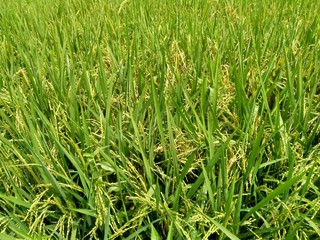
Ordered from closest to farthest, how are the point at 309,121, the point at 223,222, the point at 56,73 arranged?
the point at 223,222 < the point at 309,121 < the point at 56,73

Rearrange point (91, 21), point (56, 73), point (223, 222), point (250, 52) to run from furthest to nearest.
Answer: point (91, 21) < point (250, 52) < point (56, 73) < point (223, 222)

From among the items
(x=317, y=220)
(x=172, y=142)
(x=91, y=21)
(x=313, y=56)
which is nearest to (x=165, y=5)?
(x=91, y=21)

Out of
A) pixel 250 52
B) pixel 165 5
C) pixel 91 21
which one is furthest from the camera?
pixel 165 5

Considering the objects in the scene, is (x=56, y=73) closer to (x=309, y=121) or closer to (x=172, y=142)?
(x=172, y=142)

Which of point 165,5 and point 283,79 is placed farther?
point 165,5

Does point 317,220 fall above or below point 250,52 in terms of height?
below

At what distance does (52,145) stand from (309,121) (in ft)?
2.18

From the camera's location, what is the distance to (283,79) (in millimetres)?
1072

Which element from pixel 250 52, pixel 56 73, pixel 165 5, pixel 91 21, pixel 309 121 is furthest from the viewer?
pixel 165 5

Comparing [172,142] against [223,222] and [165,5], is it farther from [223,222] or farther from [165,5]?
[165,5]

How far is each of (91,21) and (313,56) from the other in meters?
0.99

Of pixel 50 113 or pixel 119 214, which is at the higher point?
pixel 50 113

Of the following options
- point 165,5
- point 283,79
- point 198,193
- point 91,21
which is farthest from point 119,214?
point 165,5

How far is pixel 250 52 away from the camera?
1.14m
